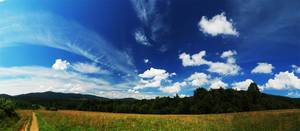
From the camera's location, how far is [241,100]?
3656 inches

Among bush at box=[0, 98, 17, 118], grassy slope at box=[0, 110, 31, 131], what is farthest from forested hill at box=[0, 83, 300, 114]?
grassy slope at box=[0, 110, 31, 131]

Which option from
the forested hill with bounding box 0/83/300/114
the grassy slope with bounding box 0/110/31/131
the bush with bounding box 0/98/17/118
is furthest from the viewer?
the forested hill with bounding box 0/83/300/114

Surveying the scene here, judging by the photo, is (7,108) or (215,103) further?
(215,103)

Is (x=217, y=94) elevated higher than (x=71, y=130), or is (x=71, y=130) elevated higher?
(x=217, y=94)

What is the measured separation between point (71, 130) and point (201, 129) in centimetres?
1347

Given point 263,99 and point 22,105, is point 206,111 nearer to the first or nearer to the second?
point 263,99

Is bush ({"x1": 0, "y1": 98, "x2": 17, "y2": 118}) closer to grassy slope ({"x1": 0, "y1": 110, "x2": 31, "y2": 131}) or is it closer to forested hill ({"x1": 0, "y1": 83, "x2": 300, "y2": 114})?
grassy slope ({"x1": 0, "y1": 110, "x2": 31, "y2": 131})

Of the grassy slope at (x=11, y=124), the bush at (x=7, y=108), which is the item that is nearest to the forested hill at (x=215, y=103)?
the bush at (x=7, y=108)

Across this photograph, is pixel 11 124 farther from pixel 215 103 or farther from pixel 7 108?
pixel 215 103

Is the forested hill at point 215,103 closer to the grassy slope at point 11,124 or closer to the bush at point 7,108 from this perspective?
the bush at point 7,108

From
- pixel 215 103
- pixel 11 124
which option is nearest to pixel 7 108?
pixel 11 124

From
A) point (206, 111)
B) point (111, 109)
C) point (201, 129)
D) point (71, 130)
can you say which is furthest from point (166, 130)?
point (111, 109)

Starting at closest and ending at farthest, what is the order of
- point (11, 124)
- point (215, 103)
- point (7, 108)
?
point (11, 124) → point (7, 108) → point (215, 103)

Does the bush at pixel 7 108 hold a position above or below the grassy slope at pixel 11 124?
above
